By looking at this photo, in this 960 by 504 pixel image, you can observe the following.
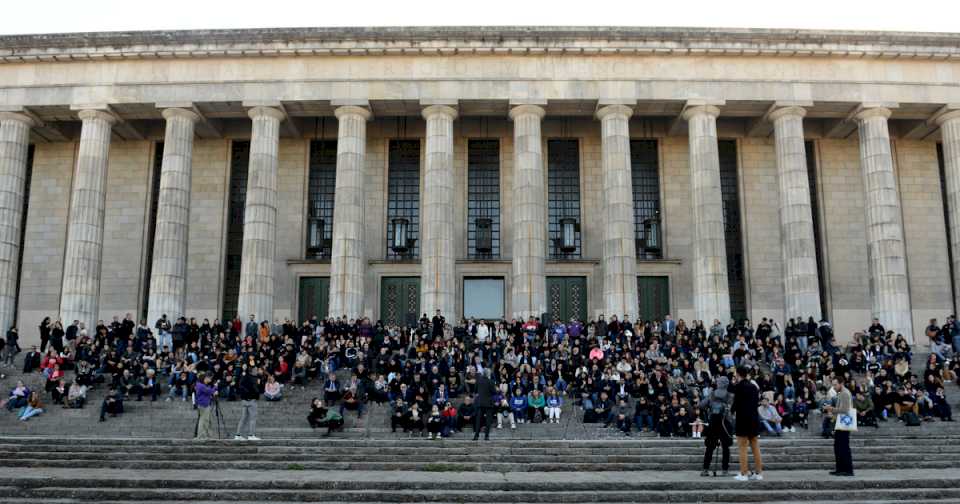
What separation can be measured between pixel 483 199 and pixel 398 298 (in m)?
5.58

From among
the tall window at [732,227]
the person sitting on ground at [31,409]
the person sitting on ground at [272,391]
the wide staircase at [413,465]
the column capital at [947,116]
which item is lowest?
the wide staircase at [413,465]

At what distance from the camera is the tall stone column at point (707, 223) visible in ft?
105

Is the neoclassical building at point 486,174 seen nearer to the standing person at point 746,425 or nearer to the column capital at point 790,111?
the column capital at point 790,111

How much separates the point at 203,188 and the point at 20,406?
47.9 ft

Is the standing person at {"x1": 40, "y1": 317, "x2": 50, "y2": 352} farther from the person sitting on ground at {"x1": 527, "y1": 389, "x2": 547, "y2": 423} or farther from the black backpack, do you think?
the black backpack

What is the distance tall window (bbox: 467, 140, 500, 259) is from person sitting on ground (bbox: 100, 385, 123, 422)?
644 inches

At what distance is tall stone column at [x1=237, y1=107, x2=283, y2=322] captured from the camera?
106 ft

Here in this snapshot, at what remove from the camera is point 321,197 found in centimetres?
3797

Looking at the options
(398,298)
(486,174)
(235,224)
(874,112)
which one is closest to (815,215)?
(874,112)

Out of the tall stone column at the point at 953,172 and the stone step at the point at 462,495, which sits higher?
the tall stone column at the point at 953,172

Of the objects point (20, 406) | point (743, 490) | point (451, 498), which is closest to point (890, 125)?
point (743, 490)

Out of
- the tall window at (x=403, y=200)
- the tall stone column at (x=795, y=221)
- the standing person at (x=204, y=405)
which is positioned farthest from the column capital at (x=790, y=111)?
the standing person at (x=204, y=405)

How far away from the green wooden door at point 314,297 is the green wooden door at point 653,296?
1305 centimetres

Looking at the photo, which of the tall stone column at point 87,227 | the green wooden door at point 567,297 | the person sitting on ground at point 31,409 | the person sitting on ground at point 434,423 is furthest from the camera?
the green wooden door at point 567,297
